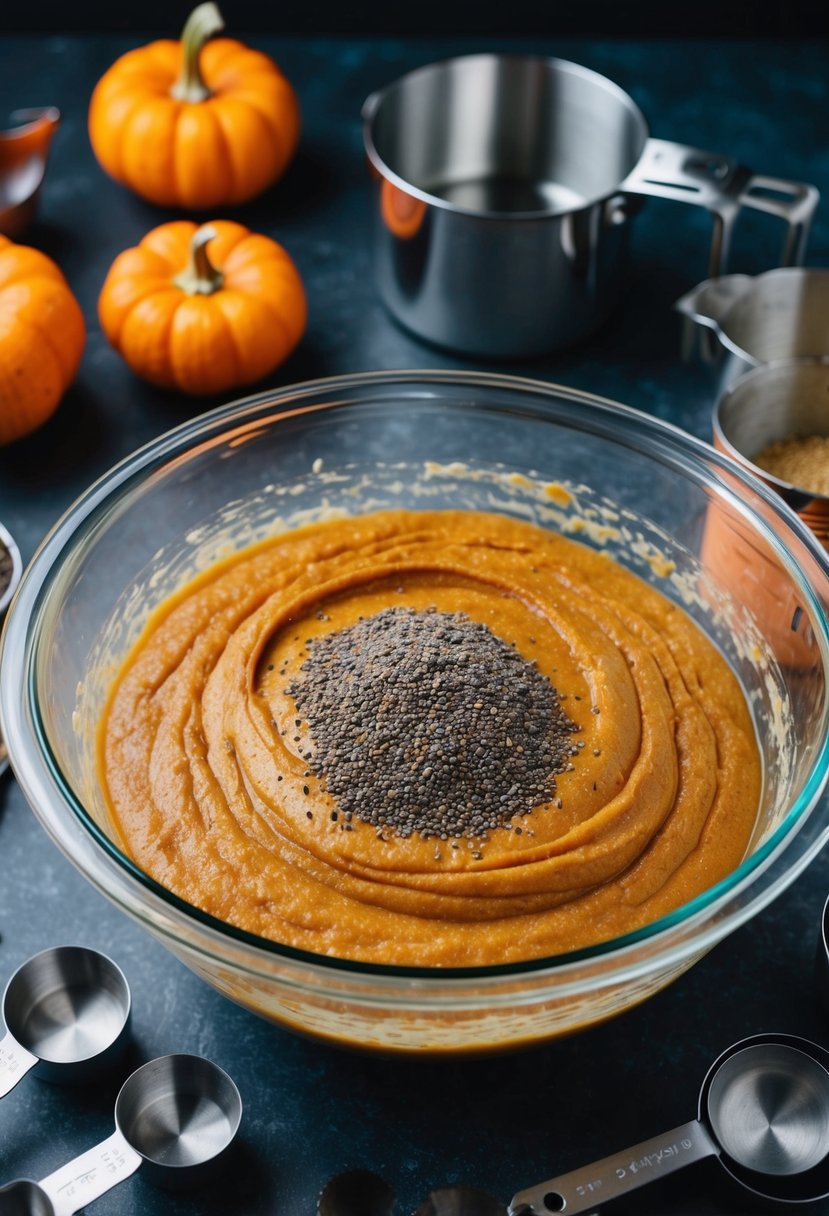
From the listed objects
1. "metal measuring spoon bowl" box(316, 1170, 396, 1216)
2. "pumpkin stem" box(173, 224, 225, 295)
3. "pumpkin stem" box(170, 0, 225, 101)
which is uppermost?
"pumpkin stem" box(170, 0, 225, 101)

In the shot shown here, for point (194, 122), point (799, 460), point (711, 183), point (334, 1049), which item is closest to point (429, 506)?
point (799, 460)

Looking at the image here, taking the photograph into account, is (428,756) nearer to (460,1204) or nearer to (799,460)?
(460,1204)

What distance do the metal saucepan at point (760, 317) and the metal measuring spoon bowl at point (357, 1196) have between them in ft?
7.91

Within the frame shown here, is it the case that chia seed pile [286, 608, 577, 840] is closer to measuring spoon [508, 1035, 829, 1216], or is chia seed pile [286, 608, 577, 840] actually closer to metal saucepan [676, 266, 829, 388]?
measuring spoon [508, 1035, 829, 1216]

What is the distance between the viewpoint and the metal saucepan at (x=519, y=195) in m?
3.93

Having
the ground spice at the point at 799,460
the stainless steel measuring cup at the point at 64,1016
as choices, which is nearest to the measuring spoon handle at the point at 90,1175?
the stainless steel measuring cup at the point at 64,1016

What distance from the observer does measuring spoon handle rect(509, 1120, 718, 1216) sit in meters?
2.40

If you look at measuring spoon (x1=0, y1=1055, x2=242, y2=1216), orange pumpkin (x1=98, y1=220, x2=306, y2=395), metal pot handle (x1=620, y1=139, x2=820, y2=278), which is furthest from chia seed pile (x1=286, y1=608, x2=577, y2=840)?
metal pot handle (x1=620, y1=139, x2=820, y2=278)

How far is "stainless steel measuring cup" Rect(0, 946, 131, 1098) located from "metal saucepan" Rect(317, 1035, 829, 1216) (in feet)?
1.82

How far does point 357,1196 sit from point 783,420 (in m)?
2.41

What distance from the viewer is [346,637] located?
9.91 feet

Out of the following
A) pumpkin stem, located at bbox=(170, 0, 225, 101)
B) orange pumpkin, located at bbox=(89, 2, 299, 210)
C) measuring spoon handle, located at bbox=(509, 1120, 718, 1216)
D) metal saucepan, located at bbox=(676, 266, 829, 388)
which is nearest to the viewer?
measuring spoon handle, located at bbox=(509, 1120, 718, 1216)

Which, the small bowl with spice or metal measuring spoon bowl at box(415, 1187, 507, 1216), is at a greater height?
the small bowl with spice

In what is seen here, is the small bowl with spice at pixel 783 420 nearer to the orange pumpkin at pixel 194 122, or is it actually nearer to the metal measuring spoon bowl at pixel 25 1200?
the orange pumpkin at pixel 194 122
